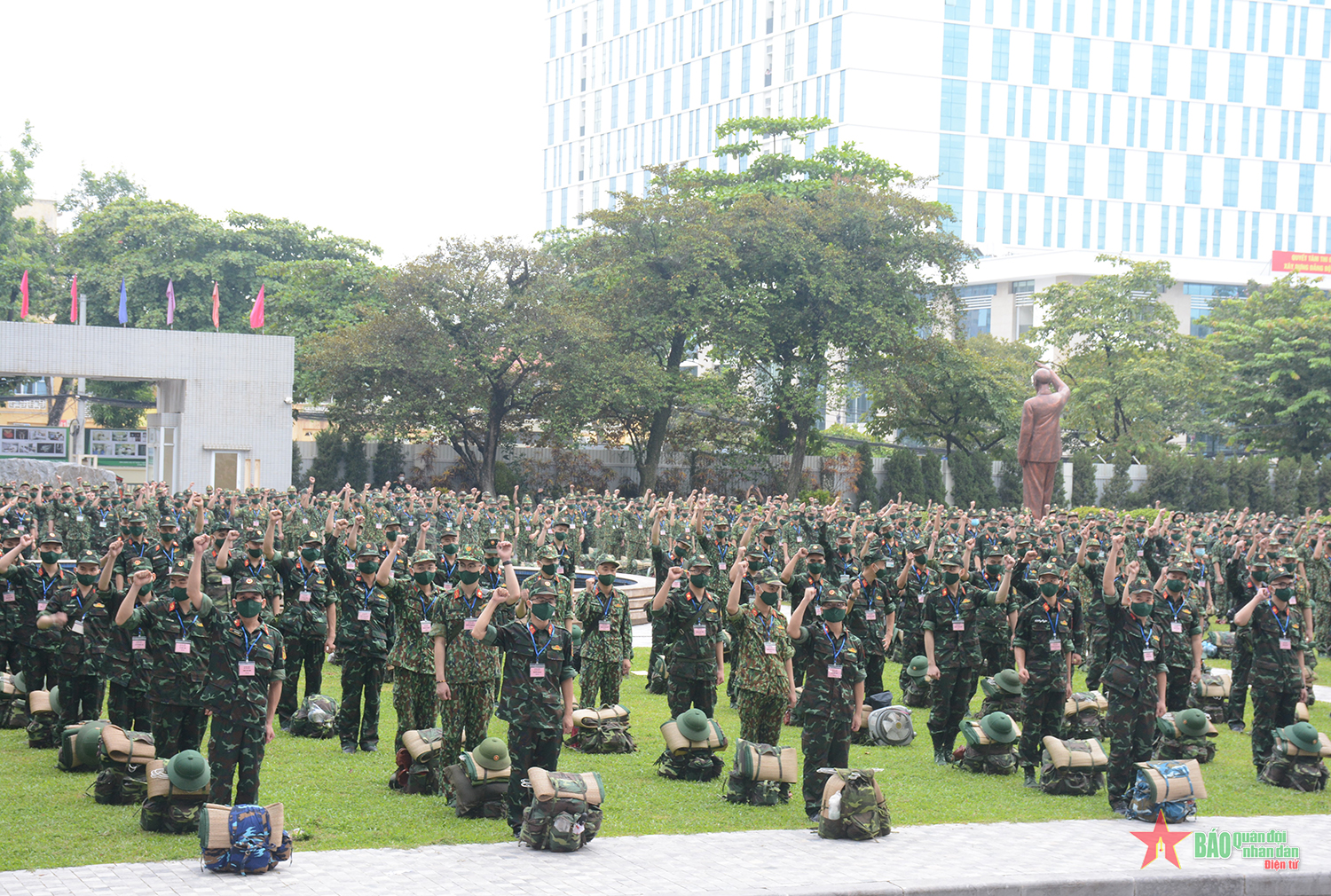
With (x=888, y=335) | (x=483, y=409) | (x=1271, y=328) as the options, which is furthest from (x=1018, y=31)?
(x=483, y=409)

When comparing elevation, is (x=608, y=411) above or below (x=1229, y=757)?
above

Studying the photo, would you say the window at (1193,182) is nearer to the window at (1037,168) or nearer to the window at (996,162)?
the window at (1037,168)

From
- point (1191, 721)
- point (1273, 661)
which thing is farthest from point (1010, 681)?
point (1273, 661)

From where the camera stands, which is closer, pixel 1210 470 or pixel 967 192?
pixel 1210 470

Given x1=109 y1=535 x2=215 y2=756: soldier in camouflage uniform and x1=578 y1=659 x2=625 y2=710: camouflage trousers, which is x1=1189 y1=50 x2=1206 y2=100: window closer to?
x1=578 y1=659 x2=625 y2=710: camouflage trousers

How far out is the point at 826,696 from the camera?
9.85 meters

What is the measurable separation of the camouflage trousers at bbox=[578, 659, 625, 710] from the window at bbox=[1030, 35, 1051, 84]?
94128 mm

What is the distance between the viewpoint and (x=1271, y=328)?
47250 mm

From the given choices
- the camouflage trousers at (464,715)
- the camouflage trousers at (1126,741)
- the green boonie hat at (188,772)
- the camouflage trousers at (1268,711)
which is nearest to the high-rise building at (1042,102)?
the camouflage trousers at (1268,711)

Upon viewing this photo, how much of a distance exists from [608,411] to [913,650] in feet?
90.0

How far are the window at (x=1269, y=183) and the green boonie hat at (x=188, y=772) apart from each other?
109979 millimetres

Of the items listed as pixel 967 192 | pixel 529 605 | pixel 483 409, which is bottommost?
pixel 529 605

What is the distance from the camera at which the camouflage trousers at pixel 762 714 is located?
1047 centimetres

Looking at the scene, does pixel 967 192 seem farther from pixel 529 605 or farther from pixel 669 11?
pixel 529 605
